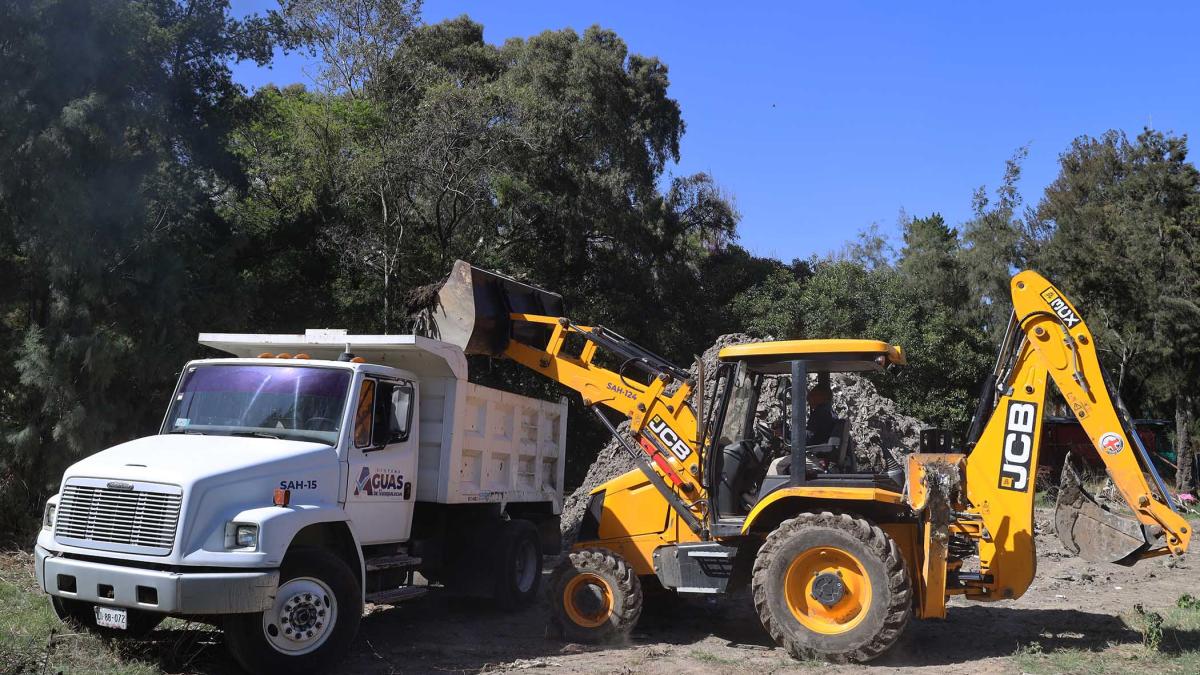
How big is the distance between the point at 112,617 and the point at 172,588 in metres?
0.73

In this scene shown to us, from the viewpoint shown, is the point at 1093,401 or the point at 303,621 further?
the point at 1093,401

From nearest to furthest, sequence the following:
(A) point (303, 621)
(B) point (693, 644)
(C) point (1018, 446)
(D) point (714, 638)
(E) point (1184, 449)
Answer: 1. (A) point (303, 621)
2. (C) point (1018, 446)
3. (B) point (693, 644)
4. (D) point (714, 638)
5. (E) point (1184, 449)

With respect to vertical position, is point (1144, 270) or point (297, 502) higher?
point (1144, 270)

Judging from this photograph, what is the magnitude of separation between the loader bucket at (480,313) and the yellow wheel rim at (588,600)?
2.45 meters

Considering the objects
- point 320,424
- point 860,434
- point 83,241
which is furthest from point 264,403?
point 860,434

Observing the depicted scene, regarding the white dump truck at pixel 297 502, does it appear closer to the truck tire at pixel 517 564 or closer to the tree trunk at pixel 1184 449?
the truck tire at pixel 517 564

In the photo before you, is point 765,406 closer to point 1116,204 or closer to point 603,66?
point 603,66

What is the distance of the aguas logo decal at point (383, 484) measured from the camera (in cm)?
818

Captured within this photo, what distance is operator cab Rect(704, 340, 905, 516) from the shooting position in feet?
27.1

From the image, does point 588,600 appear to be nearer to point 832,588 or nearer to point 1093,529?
point 832,588

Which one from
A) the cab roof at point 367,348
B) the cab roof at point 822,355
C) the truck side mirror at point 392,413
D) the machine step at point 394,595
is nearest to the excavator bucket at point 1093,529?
the cab roof at point 822,355

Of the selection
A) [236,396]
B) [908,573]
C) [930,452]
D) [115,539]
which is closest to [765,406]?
[930,452]

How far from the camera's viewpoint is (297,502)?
740 cm

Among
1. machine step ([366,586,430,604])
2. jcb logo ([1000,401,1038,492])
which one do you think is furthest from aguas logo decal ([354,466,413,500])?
jcb logo ([1000,401,1038,492])
